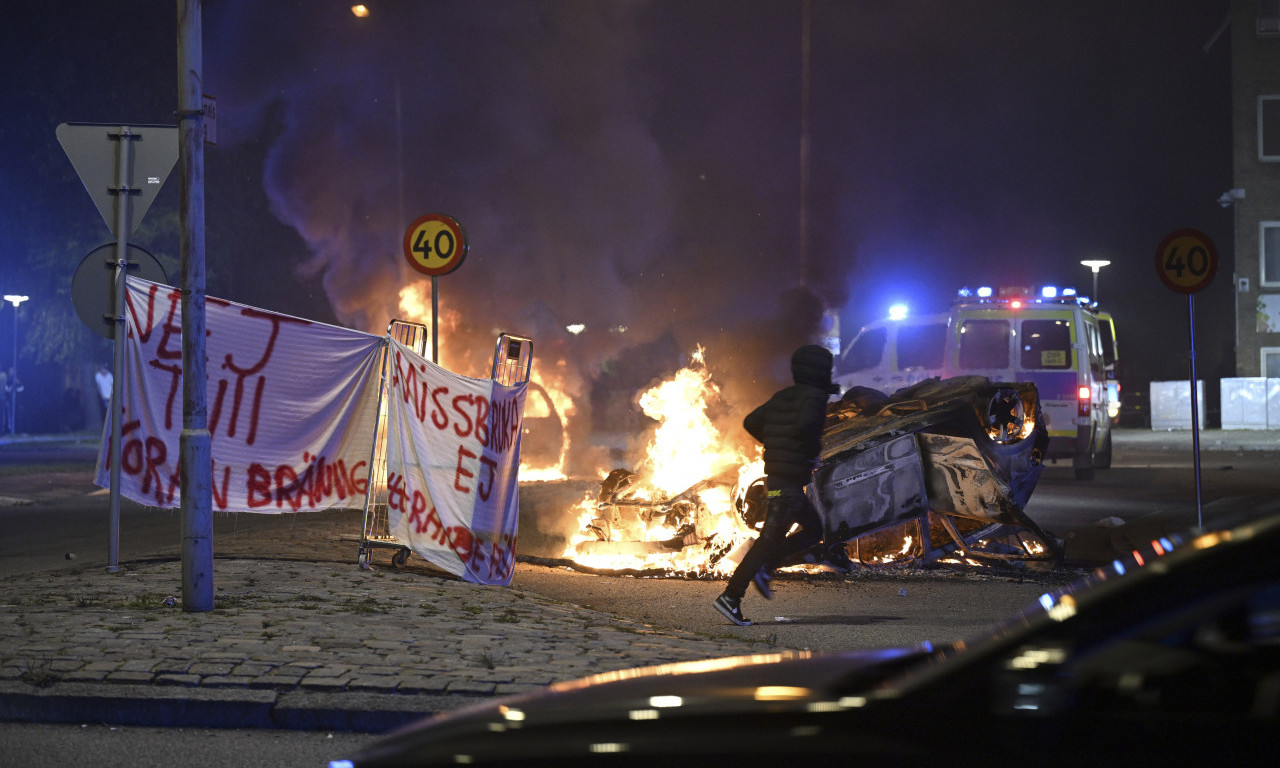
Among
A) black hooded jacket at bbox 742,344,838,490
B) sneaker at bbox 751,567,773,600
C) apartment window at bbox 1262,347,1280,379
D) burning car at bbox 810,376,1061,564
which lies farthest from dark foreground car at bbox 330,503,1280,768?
apartment window at bbox 1262,347,1280,379

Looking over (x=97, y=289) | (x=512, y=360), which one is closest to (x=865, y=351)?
(x=512, y=360)

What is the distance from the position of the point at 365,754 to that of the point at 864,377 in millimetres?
14033

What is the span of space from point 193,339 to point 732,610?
351 cm

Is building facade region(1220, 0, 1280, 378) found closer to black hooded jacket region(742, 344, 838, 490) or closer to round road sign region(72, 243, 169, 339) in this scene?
black hooded jacket region(742, 344, 838, 490)

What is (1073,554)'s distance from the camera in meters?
9.93

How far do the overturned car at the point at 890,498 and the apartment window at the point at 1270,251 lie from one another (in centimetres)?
3165

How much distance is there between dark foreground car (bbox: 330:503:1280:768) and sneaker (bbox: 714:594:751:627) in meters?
4.88

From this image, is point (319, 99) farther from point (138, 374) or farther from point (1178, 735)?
point (1178, 735)

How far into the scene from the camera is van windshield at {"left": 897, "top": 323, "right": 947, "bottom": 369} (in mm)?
15820

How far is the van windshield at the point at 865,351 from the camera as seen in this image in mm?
16031

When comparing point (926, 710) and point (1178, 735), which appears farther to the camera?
point (926, 710)

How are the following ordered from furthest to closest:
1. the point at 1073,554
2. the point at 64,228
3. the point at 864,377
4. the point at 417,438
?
the point at 64,228, the point at 864,377, the point at 1073,554, the point at 417,438

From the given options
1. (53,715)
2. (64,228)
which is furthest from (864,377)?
(64,228)

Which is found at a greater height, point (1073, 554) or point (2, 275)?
point (2, 275)
